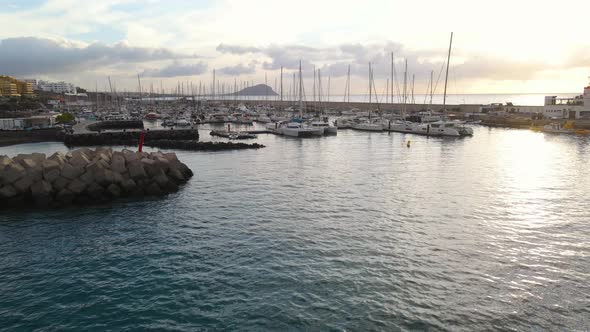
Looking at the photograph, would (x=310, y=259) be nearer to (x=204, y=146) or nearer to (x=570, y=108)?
(x=204, y=146)

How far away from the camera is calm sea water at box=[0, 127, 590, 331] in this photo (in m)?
12.5

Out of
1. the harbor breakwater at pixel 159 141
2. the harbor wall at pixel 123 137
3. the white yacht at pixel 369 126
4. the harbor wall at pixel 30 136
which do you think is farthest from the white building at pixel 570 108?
the harbor wall at pixel 30 136

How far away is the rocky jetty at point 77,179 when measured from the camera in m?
25.2

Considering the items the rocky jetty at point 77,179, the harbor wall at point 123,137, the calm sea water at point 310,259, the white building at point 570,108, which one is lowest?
the calm sea water at point 310,259

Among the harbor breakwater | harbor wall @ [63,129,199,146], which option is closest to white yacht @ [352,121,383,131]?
the harbor breakwater

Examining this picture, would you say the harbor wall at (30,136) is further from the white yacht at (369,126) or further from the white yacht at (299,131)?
the white yacht at (369,126)

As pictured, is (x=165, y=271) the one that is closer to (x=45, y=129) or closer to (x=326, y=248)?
(x=326, y=248)

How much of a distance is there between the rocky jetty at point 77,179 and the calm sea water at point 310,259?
1819 millimetres

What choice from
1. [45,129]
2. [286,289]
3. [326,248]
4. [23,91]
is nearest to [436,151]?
[326,248]

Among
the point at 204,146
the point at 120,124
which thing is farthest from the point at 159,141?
the point at 120,124

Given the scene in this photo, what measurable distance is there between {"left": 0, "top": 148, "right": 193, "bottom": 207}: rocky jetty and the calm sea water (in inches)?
71.6

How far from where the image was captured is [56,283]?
14680 millimetres

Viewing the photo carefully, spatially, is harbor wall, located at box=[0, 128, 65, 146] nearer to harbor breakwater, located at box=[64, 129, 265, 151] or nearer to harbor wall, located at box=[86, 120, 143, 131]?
harbor breakwater, located at box=[64, 129, 265, 151]

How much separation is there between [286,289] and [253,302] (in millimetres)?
1393
